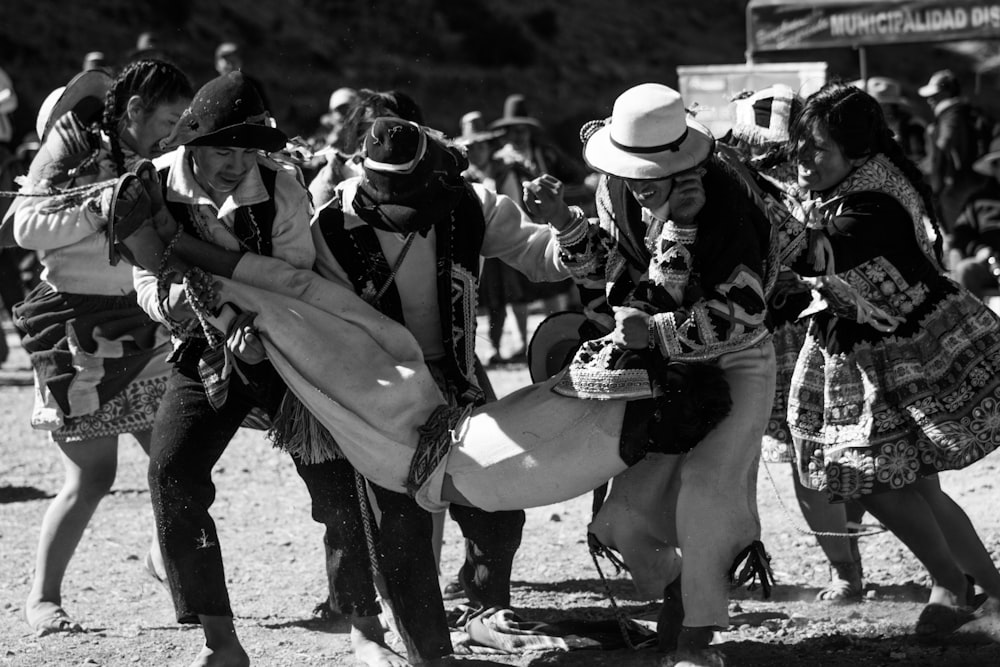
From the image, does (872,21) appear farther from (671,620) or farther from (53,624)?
(53,624)

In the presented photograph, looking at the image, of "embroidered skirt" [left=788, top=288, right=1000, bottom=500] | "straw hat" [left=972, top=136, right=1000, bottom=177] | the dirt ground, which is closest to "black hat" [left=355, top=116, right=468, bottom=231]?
the dirt ground

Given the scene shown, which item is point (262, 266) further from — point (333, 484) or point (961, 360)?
point (961, 360)

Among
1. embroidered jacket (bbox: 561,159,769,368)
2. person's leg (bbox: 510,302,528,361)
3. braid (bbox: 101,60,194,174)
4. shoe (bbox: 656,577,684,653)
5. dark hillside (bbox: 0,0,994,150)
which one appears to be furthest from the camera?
dark hillside (bbox: 0,0,994,150)

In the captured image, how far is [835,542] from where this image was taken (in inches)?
199

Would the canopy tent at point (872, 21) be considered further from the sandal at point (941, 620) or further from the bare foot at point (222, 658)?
the bare foot at point (222, 658)

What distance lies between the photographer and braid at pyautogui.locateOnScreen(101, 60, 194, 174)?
4.80 metres

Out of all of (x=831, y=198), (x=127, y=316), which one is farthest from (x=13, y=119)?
(x=831, y=198)

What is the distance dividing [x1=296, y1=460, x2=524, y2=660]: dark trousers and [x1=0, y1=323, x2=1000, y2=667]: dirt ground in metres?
0.26

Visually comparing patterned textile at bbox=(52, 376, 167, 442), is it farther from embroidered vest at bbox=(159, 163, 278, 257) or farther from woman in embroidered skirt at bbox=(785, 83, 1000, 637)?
woman in embroidered skirt at bbox=(785, 83, 1000, 637)

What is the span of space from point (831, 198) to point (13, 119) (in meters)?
18.1

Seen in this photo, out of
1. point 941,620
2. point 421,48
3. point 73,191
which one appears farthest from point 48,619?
point 421,48

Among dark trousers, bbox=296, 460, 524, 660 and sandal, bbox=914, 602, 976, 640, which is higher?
dark trousers, bbox=296, 460, 524, 660

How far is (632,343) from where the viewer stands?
145 inches

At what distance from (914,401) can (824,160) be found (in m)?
0.81
